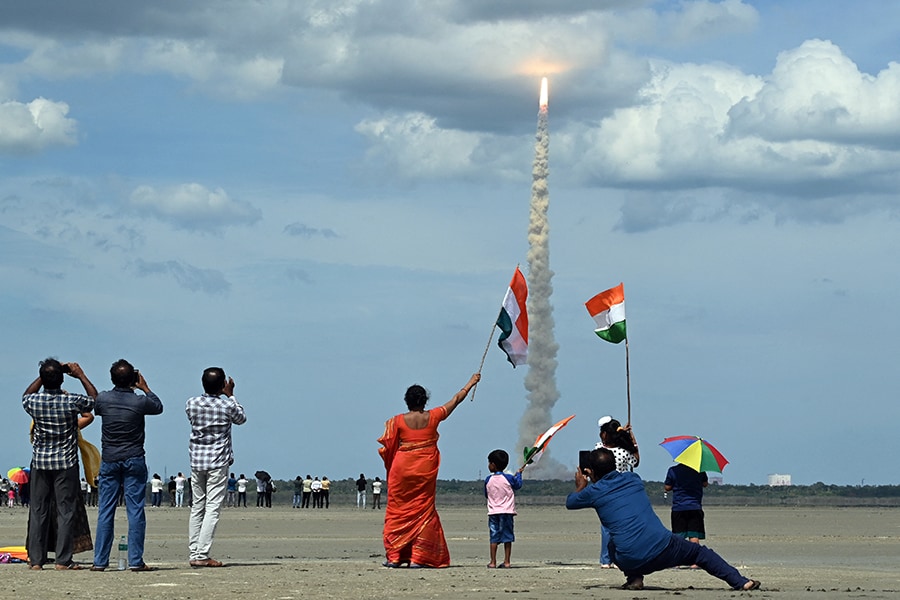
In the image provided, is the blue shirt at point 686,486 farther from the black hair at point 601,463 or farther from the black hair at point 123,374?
the black hair at point 123,374

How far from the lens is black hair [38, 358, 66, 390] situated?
15.5m

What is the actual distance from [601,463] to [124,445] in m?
4.67

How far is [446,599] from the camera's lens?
503 inches

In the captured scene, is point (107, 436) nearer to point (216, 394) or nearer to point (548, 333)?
point (216, 394)

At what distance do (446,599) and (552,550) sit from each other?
1186 centimetres

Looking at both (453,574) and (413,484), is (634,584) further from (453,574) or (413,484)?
(413,484)

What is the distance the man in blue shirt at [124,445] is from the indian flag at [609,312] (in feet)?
23.3

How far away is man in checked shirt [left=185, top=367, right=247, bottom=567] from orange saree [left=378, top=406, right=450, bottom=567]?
178cm

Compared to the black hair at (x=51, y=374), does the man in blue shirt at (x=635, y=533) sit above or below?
below

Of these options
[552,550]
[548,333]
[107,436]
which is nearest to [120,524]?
[552,550]

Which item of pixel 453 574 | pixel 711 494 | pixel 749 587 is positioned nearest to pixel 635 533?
pixel 749 587

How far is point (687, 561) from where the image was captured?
13.7m

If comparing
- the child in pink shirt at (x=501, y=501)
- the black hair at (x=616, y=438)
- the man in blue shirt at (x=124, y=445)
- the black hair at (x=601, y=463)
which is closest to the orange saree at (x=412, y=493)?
the child in pink shirt at (x=501, y=501)

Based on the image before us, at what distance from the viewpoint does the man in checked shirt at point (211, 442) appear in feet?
51.8
